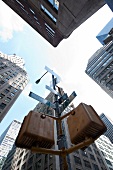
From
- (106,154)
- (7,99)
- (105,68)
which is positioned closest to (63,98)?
(7,99)

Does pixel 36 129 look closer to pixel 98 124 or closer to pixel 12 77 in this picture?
pixel 98 124

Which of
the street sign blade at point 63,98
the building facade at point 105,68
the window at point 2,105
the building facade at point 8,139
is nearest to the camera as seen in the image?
the street sign blade at point 63,98

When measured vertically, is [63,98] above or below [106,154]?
above

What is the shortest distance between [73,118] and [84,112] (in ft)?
1.64

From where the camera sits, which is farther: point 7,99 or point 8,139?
point 8,139

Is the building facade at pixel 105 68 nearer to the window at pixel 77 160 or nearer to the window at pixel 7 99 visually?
the window at pixel 77 160

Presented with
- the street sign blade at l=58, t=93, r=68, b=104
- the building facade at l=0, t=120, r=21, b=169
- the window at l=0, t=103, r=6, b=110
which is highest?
the street sign blade at l=58, t=93, r=68, b=104

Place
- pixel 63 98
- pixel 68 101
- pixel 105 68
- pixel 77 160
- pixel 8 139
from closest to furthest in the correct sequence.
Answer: pixel 68 101 < pixel 63 98 < pixel 77 160 < pixel 105 68 < pixel 8 139

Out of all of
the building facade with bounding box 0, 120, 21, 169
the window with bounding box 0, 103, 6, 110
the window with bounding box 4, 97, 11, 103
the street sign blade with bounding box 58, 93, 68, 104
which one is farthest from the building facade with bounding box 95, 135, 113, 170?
the building facade with bounding box 0, 120, 21, 169

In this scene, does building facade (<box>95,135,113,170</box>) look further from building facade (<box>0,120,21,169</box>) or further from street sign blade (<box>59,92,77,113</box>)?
building facade (<box>0,120,21,169</box>)

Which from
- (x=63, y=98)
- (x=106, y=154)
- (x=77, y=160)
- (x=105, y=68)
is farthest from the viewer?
(x=105, y=68)

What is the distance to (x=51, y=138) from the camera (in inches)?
131

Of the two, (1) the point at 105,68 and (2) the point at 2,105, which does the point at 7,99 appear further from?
(1) the point at 105,68

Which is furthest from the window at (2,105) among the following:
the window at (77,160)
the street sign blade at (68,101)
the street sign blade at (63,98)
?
the street sign blade at (68,101)
